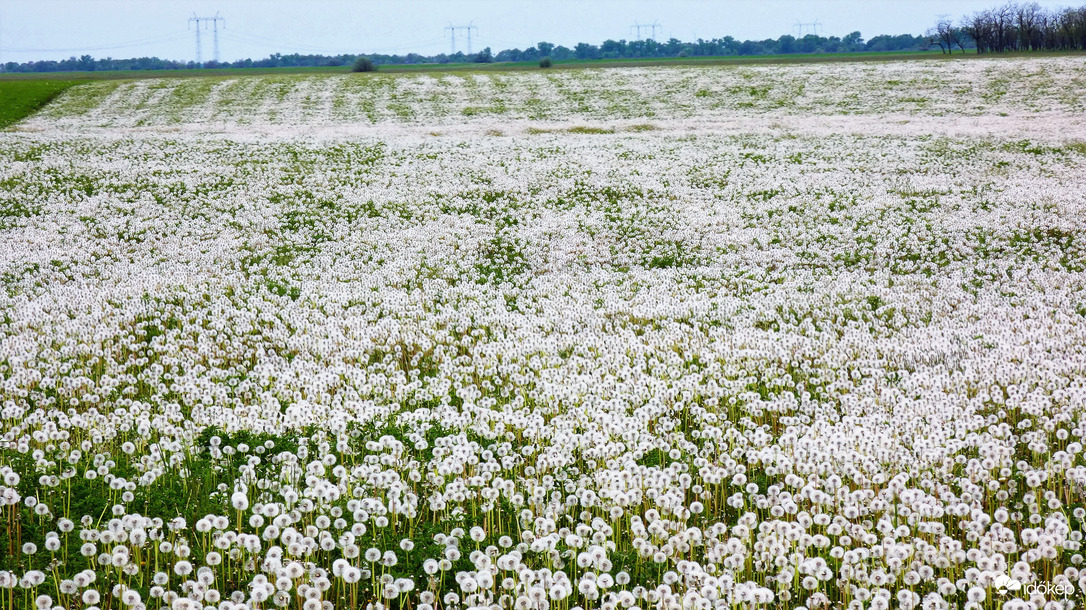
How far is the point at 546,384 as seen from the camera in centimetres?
1019

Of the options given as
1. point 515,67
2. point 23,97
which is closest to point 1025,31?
point 515,67

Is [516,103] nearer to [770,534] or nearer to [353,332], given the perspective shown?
[353,332]

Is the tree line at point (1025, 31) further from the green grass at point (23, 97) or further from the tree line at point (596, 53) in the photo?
the green grass at point (23, 97)

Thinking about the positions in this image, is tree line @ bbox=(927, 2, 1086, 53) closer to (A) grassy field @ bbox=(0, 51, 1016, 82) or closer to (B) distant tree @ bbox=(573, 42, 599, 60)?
(A) grassy field @ bbox=(0, 51, 1016, 82)

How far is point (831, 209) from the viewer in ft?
75.5

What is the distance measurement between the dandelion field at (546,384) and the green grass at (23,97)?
2595 centimetres

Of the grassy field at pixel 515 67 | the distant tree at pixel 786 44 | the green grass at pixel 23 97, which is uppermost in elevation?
the distant tree at pixel 786 44

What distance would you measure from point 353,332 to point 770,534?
28.1ft

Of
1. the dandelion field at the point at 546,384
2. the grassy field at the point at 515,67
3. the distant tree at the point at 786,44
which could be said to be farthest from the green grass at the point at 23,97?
the distant tree at the point at 786,44

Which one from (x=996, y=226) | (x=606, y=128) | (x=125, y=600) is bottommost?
(x=125, y=600)

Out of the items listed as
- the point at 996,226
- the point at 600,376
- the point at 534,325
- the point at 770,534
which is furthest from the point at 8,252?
the point at 996,226

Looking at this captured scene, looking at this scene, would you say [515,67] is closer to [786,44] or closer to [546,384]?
[546,384]

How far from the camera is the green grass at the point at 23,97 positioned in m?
49.9

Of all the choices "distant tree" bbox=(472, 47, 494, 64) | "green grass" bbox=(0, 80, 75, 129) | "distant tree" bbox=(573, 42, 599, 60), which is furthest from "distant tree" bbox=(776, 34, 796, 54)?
"green grass" bbox=(0, 80, 75, 129)
